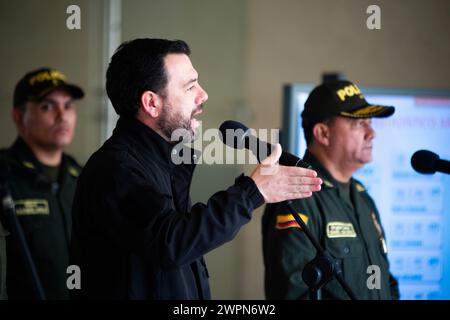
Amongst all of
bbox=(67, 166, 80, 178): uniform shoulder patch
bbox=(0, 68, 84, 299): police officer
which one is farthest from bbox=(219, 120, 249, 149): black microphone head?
bbox=(67, 166, 80, 178): uniform shoulder patch

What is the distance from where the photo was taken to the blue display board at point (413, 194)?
8.82 feet

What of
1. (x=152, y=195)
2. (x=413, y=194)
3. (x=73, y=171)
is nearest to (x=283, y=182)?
(x=152, y=195)

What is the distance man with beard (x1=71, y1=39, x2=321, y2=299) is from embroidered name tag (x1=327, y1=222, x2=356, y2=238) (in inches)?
20.5

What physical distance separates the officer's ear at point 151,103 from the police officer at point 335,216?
549 millimetres

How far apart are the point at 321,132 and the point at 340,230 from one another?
335mm

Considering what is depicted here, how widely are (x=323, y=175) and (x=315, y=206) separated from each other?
13 cm

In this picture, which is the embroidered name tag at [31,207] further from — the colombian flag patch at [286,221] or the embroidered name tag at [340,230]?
the embroidered name tag at [340,230]

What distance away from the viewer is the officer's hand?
119cm

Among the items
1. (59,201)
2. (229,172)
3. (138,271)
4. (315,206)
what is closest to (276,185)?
(138,271)

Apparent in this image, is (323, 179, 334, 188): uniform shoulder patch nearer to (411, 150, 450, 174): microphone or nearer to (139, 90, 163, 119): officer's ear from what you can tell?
(411, 150, 450, 174): microphone

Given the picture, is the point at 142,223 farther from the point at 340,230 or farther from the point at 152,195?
the point at 340,230

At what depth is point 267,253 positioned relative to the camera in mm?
1805

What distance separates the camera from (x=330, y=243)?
5.74 feet

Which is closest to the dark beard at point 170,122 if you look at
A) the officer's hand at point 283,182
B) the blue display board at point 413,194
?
the officer's hand at point 283,182
